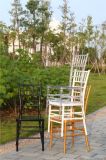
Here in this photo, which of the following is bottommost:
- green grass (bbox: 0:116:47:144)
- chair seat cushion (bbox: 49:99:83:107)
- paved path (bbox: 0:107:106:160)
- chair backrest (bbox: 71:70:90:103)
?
green grass (bbox: 0:116:47:144)

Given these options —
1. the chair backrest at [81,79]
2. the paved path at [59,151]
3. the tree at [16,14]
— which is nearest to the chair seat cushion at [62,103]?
the chair backrest at [81,79]

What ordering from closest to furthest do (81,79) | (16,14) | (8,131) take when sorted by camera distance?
(81,79) → (8,131) → (16,14)

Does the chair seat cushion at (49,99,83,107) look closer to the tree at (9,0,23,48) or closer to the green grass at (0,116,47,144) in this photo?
the green grass at (0,116,47,144)

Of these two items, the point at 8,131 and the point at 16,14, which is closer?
the point at 8,131

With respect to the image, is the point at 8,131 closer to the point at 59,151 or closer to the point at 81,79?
the point at 59,151

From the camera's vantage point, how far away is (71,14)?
27188 mm

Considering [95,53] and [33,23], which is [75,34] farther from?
[33,23]

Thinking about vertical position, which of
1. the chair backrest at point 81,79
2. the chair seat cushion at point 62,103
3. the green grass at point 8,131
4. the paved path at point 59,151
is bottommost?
the green grass at point 8,131

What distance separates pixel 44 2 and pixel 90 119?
57.4 feet

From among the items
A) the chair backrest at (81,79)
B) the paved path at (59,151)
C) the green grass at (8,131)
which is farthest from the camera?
the green grass at (8,131)

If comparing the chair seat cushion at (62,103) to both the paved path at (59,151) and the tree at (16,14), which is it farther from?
the tree at (16,14)

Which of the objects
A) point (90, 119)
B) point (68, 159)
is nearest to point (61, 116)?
point (68, 159)

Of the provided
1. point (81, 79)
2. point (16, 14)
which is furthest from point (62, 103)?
point (16, 14)

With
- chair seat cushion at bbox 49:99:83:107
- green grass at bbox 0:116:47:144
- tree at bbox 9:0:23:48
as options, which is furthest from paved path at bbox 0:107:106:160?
tree at bbox 9:0:23:48
